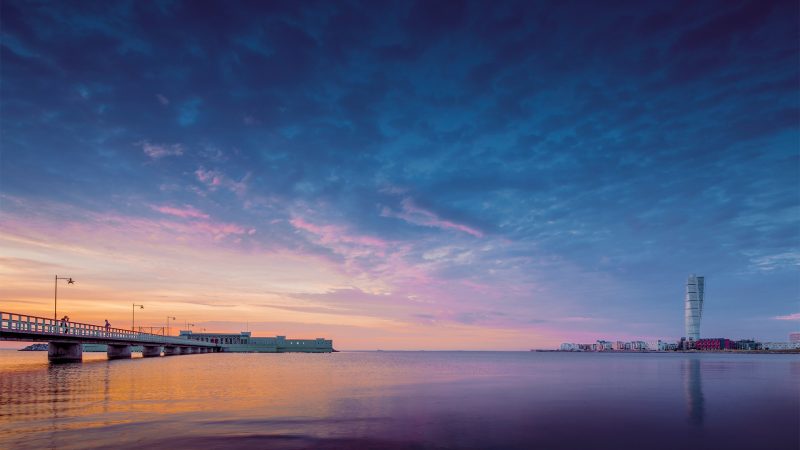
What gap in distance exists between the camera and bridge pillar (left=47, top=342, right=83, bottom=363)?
91750 millimetres

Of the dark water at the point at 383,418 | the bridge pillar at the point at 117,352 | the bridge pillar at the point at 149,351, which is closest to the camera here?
the dark water at the point at 383,418

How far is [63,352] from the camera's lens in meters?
93.3

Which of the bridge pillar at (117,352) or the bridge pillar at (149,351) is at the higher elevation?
the bridge pillar at (117,352)

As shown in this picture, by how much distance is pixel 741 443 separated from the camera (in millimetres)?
22359

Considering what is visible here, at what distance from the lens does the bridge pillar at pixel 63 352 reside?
9175cm

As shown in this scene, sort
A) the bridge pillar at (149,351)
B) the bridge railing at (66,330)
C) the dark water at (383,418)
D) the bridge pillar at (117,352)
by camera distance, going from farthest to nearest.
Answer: the bridge pillar at (149,351) → the bridge pillar at (117,352) → the bridge railing at (66,330) → the dark water at (383,418)

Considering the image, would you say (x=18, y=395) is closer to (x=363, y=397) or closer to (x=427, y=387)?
(x=363, y=397)

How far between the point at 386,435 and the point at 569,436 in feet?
27.0

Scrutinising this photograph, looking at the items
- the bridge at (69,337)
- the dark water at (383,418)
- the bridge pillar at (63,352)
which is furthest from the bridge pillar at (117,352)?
the dark water at (383,418)

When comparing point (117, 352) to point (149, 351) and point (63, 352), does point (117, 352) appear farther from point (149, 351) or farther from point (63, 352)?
point (63, 352)

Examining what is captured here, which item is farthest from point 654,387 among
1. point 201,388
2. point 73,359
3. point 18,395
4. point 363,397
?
point 73,359

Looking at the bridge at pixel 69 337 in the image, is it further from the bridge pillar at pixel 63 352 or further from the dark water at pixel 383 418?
the dark water at pixel 383 418

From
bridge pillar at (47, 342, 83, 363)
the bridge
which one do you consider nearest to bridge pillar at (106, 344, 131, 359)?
the bridge

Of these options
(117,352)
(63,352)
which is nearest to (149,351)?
(117,352)
